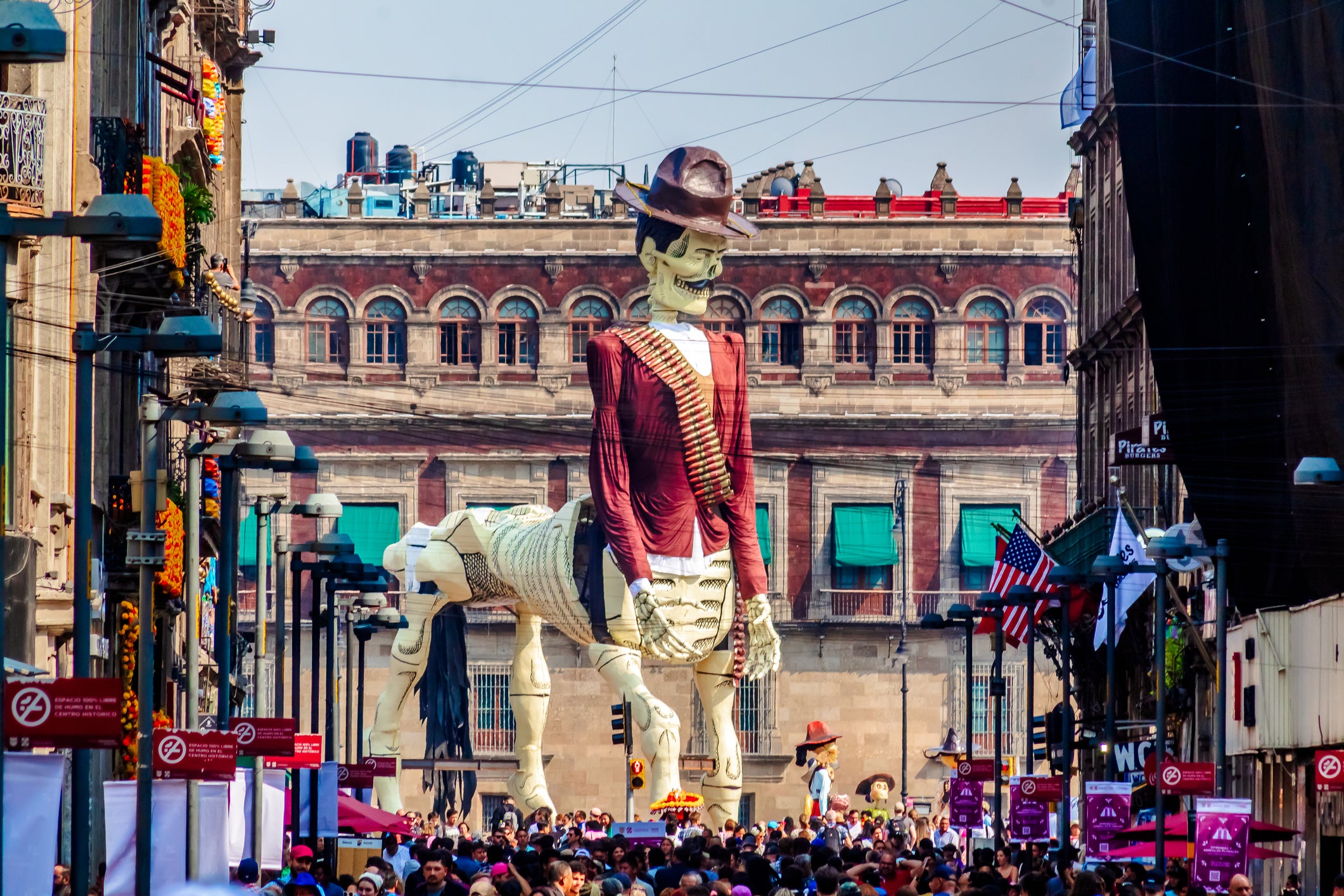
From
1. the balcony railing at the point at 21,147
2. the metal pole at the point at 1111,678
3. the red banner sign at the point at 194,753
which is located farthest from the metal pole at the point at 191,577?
the metal pole at the point at 1111,678

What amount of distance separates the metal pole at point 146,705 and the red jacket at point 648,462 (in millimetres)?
10978

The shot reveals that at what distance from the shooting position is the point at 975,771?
45.0 m

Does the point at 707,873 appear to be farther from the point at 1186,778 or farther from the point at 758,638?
the point at 758,638

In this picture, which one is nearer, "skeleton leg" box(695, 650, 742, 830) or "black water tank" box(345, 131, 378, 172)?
"skeleton leg" box(695, 650, 742, 830)

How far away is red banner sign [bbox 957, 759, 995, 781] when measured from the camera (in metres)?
44.5

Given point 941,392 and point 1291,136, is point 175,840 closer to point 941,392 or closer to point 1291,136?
point 1291,136

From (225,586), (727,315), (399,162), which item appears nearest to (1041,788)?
(225,586)

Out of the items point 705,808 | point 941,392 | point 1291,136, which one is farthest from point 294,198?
point 1291,136

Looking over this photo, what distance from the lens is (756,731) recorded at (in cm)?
7744

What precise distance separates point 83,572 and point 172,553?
49.4 ft

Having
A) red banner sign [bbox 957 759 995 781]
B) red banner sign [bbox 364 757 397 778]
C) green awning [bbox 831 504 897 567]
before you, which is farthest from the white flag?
green awning [bbox 831 504 897 567]

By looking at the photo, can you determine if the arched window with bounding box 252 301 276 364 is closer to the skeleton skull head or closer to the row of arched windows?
the row of arched windows

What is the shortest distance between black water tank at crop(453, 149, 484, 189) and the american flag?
37657 millimetres

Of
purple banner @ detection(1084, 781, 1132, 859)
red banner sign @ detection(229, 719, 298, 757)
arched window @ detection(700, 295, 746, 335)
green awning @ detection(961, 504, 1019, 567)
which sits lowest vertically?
purple banner @ detection(1084, 781, 1132, 859)
